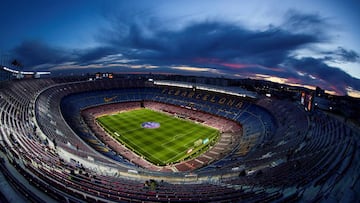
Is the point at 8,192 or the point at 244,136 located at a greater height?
the point at 8,192

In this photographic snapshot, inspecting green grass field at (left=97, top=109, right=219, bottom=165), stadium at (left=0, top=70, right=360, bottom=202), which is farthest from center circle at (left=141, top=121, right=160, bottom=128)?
green grass field at (left=97, top=109, right=219, bottom=165)

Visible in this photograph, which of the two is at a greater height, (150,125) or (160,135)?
(150,125)

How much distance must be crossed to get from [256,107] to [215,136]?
1616cm

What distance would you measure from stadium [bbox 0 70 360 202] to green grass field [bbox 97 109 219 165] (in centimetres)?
23

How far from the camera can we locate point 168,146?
34906 mm

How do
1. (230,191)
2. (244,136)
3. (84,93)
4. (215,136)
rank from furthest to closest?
(84,93), (215,136), (244,136), (230,191)

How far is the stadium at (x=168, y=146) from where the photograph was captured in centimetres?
1105

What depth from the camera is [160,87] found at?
74.9 m

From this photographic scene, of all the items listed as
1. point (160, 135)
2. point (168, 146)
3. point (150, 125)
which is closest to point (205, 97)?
point (150, 125)

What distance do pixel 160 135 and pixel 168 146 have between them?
5.55 meters

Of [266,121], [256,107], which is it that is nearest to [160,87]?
[256,107]

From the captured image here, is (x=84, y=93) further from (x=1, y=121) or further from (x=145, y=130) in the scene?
(x=1, y=121)

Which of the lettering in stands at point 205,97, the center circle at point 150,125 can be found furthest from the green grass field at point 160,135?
the lettering in stands at point 205,97

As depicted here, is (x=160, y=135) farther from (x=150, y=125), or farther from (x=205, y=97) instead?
(x=205, y=97)
